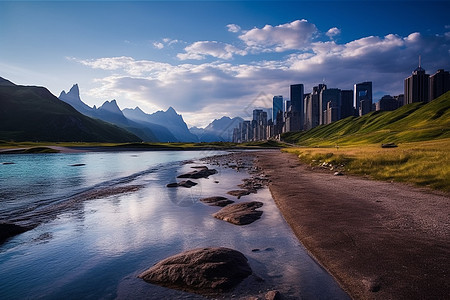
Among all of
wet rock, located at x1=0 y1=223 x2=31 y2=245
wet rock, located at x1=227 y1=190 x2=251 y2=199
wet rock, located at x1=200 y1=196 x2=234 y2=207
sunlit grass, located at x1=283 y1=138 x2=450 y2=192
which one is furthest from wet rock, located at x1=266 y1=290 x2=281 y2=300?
sunlit grass, located at x1=283 y1=138 x2=450 y2=192

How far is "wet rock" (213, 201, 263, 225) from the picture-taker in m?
15.4

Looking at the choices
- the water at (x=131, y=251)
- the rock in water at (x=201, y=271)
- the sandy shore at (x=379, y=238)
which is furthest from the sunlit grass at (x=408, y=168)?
the rock in water at (x=201, y=271)

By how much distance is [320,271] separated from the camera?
9.15m

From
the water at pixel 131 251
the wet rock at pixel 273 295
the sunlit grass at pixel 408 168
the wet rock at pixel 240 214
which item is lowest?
the water at pixel 131 251

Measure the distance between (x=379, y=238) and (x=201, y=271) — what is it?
8.51 m

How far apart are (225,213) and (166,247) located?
5.82 m

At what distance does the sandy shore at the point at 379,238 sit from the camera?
7.85 metres

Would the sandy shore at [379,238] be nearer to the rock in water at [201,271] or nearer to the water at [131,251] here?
the water at [131,251]

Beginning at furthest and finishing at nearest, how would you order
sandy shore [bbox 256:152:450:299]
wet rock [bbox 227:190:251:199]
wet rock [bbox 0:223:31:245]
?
wet rock [bbox 227:190:251:199] → wet rock [bbox 0:223:31:245] → sandy shore [bbox 256:152:450:299]

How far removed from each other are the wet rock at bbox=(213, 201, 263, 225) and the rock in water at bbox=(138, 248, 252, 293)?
5568mm

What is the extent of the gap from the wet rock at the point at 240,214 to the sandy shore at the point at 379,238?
2153mm

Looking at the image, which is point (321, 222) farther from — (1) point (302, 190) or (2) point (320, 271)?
(1) point (302, 190)

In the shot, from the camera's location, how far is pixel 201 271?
8742 millimetres

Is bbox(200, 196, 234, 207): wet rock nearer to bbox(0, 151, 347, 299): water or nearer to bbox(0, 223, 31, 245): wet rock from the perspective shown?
bbox(0, 151, 347, 299): water
